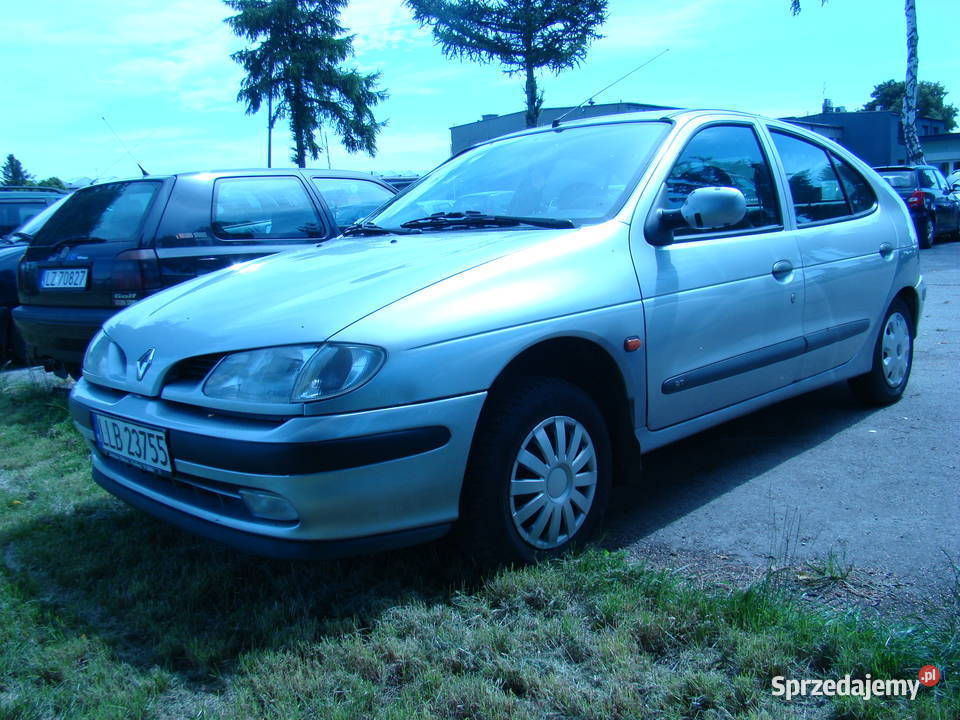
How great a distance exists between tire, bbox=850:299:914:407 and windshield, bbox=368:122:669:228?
6.61 feet

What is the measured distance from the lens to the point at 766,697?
2.05 m

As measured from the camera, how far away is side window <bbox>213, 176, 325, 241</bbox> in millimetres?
5312

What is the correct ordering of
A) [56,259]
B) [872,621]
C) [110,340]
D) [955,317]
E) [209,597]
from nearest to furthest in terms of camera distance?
[872,621], [209,597], [110,340], [56,259], [955,317]

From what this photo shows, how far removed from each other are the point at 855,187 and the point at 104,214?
14.7 ft

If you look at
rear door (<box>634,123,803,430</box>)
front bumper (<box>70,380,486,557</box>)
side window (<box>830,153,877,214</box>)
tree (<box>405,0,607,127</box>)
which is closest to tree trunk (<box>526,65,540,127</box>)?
tree (<box>405,0,607,127</box>)

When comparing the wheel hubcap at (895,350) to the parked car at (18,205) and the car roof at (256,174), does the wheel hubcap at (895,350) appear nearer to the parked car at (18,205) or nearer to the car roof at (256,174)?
the car roof at (256,174)

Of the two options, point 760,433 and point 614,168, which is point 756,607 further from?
point 760,433

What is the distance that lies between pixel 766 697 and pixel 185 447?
5.72ft

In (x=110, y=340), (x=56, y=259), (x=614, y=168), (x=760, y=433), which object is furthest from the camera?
(x=56, y=259)

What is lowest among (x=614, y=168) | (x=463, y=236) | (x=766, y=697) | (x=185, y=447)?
(x=766, y=697)

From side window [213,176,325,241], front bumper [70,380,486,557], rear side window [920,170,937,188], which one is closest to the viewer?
front bumper [70,380,486,557]

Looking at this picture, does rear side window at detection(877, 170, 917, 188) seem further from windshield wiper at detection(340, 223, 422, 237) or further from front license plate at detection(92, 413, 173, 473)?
front license plate at detection(92, 413, 173, 473)

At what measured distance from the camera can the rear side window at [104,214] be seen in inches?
201

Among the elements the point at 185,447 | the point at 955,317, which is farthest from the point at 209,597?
the point at 955,317
